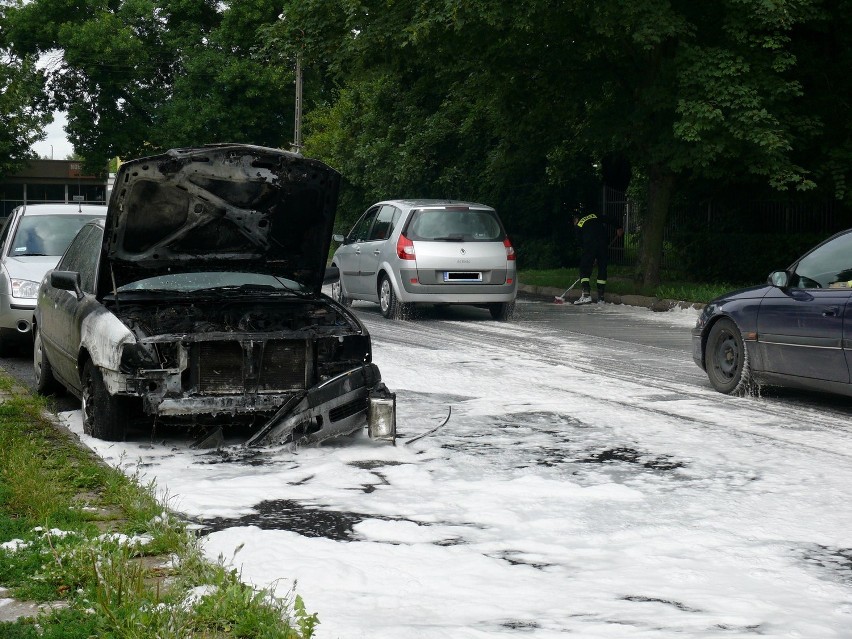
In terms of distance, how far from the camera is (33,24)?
57.1 meters

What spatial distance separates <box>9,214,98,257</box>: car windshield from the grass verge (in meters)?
7.56

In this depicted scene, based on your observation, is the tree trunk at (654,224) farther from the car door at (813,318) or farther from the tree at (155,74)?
the tree at (155,74)

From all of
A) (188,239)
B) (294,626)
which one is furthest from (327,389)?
(294,626)

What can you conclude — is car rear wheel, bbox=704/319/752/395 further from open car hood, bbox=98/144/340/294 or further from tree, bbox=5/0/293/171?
tree, bbox=5/0/293/171

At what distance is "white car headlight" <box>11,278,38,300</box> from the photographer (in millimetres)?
12477

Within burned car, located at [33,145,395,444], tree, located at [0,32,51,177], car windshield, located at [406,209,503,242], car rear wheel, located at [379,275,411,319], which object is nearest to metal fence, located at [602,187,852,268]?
car windshield, located at [406,209,503,242]

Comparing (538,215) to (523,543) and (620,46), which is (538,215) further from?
(523,543)

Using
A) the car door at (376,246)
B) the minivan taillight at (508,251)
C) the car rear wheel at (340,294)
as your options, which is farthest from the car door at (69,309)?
the car rear wheel at (340,294)

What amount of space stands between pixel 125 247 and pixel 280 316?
1143mm

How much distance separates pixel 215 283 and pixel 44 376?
74.6 inches

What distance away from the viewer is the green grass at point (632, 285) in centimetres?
2104

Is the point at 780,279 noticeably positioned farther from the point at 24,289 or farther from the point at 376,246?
the point at 376,246

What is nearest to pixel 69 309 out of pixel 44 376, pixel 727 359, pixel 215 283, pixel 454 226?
pixel 215 283

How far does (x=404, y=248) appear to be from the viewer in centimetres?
1770
